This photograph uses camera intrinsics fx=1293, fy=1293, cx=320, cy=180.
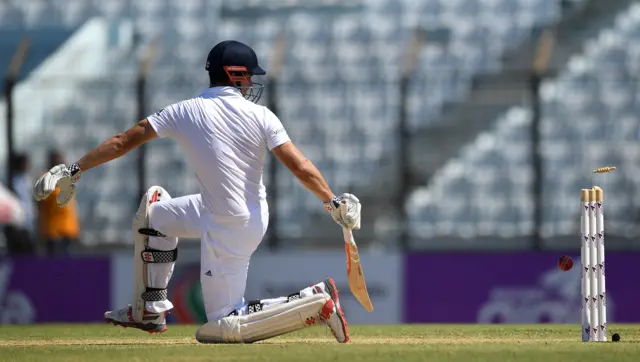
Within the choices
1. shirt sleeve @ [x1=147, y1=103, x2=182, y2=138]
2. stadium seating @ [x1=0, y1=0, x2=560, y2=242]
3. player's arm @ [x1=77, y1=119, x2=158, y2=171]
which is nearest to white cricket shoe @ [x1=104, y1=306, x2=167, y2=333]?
player's arm @ [x1=77, y1=119, x2=158, y2=171]

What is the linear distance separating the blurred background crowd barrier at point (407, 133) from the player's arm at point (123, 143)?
494 cm

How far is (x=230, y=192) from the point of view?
6602 mm

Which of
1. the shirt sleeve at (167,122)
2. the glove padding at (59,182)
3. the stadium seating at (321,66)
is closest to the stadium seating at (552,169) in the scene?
the stadium seating at (321,66)

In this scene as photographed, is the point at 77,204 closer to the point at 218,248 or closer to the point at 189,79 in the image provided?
the point at 189,79

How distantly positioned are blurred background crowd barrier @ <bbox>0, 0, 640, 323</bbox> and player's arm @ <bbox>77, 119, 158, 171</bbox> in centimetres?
494

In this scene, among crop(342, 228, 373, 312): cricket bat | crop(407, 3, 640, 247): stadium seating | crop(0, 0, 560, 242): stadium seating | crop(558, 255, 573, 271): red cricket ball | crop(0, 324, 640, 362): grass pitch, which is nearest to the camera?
crop(0, 324, 640, 362): grass pitch

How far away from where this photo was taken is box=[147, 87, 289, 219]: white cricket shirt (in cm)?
660

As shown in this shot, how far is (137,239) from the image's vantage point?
696 cm

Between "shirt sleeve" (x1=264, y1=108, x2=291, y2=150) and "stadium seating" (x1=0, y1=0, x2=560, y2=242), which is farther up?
"stadium seating" (x1=0, y1=0, x2=560, y2=242)

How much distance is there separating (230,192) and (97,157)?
708mm

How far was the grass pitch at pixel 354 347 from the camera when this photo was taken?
5637 millimetres

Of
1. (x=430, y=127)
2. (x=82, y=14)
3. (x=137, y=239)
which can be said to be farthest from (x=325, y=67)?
(x=137, y=239)

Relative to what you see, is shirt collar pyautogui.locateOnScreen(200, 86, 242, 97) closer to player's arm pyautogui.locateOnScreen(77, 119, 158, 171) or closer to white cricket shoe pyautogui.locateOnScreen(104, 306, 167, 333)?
player's arm pyautogui.locateOnScreen(77, 119, 158, 171)

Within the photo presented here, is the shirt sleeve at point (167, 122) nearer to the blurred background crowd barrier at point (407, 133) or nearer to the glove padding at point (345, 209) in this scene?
the glove padding at point (345, 209)
